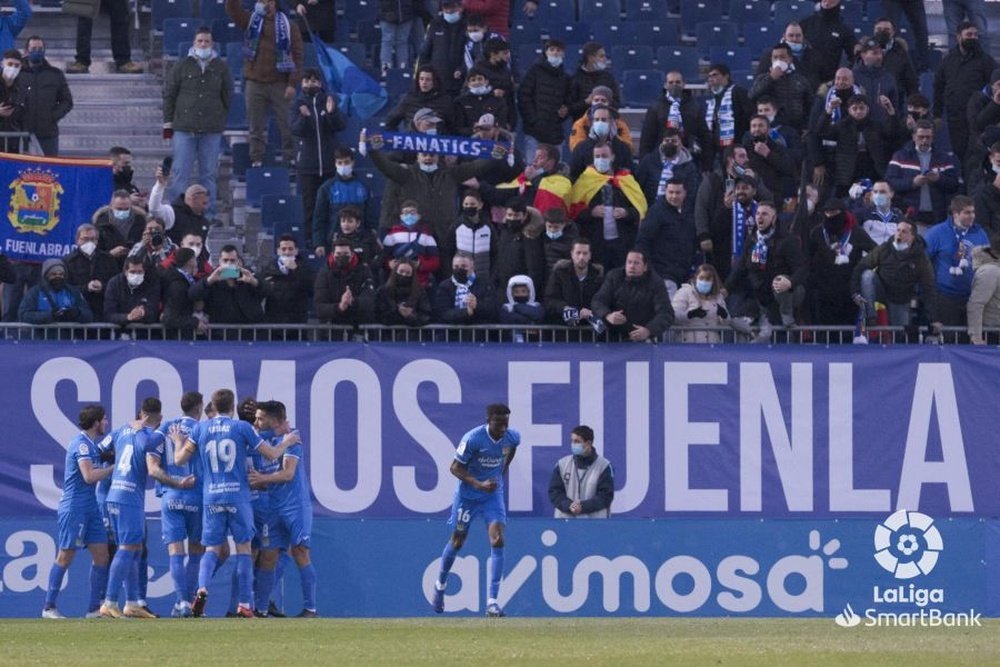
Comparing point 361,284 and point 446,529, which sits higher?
point 361,284

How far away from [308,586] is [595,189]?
5.04 m

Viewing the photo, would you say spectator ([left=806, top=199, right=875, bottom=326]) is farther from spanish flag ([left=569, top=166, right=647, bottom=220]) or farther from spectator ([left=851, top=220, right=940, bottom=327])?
spanish flag ([left=569, top=166, right=647, bottom=220])

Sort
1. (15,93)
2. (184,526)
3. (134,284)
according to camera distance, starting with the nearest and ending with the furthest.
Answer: (184,526) → (134,284) → (15,93)

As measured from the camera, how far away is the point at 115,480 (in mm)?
18641

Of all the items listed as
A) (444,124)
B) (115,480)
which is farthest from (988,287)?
(115,480)

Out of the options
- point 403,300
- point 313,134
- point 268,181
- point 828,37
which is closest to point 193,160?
point 268,181

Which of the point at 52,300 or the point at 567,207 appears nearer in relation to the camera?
the point at 52,300

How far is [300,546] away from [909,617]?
5.51m

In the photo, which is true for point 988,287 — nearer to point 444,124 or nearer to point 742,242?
point 742,242

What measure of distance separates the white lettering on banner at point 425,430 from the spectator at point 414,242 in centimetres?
86

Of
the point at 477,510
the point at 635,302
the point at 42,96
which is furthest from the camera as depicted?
the point at 42,96

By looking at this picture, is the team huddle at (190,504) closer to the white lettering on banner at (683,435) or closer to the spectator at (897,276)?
the white lettering on banner at (683,435)

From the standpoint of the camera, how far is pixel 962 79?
23.3 metres

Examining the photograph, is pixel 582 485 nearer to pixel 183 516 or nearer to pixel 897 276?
pixel 897 276
